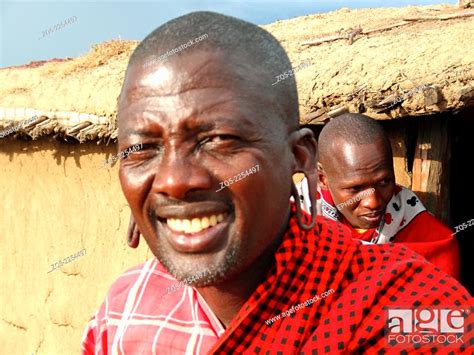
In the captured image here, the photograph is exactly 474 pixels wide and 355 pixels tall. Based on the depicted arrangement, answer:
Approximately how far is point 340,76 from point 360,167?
2.41 ft

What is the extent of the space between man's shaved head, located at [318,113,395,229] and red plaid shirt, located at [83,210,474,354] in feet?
5.41

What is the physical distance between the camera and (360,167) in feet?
11.7

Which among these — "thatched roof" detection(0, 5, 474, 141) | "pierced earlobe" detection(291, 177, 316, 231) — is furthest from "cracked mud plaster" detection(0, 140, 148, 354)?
"pierced earlobe" detection(291, 177, 316, 231)

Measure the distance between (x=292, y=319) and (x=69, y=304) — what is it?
399 centimetres

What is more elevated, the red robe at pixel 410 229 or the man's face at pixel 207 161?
the man's face at pixel 207 161

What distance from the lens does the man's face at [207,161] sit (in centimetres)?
158

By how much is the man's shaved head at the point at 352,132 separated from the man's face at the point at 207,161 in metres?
2.00

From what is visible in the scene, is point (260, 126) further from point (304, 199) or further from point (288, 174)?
point (304, 199)

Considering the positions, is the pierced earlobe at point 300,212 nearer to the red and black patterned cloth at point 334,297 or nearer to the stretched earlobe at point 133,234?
the red and black patterned cloth at point 334,297

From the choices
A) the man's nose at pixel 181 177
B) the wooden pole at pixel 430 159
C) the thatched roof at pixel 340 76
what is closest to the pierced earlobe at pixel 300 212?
the man's nose at pixel 181 177

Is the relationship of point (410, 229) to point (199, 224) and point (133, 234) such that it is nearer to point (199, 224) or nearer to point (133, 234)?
point (133, 234)

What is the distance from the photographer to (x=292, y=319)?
5.51 ft

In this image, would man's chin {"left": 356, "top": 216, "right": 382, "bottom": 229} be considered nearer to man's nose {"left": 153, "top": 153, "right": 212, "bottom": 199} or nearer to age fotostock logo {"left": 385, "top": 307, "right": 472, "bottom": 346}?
age fotostock logo {"left": 385, "top": 307, "right": 472, "bottom": 346}

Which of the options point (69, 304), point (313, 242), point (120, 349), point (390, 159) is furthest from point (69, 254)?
point (313, 242)
